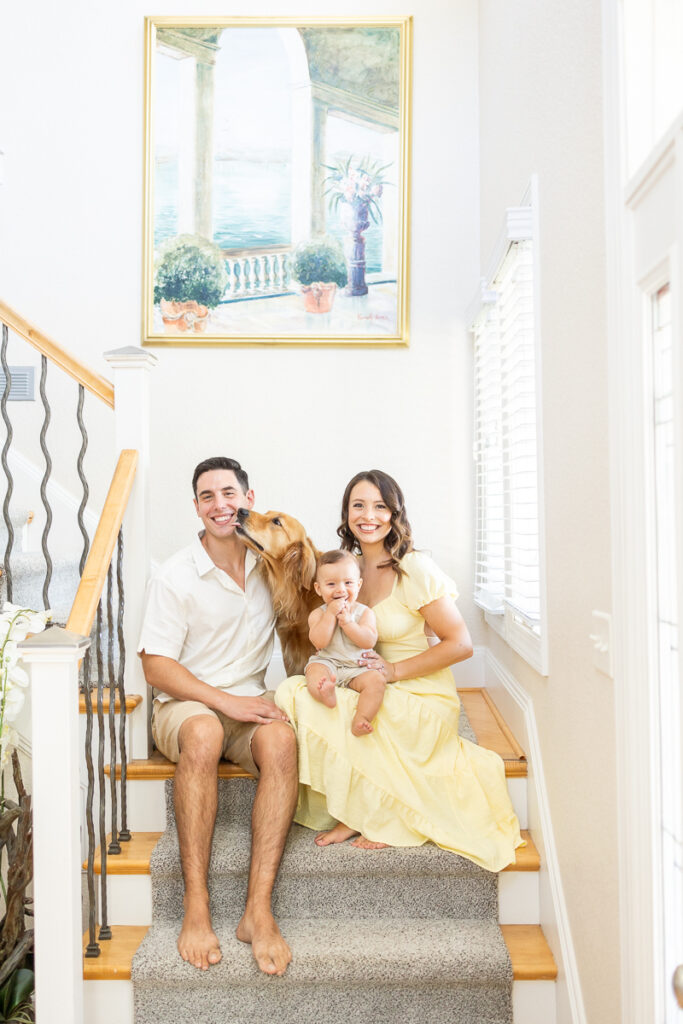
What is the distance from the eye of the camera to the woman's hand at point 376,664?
2621 mm

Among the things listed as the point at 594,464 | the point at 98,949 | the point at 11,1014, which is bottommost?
the point at 11,1014

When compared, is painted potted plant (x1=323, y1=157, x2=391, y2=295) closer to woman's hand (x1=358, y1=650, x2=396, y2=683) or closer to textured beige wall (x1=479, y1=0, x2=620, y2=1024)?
textured beige wall (x1=479, y1=0, x2=620, y2=1024)

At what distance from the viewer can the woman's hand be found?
2.62 meters

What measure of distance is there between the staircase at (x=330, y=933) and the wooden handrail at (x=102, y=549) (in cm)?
65

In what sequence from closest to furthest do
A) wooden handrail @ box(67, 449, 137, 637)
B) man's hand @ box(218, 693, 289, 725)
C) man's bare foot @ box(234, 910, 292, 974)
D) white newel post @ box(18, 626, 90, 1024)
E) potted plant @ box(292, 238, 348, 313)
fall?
white newel post @ box(18, 626, 90, 1024) < man's bare foot @ box(234, 910, 292, 974) < wooden handrail @ box(67, 449, 137, 637) < man's hand @ box(218, 693, 289, 725) < potted plant @ box(292, 238, 348, 313)

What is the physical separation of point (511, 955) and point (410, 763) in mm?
541

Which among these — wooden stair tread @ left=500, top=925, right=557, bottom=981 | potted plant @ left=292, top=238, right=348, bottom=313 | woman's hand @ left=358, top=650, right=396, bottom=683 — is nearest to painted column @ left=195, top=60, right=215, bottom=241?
potted plant @ left=292, top=238, right=348, bottom=313

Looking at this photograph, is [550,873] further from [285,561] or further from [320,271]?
[320,271]

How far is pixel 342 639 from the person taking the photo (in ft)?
8.76

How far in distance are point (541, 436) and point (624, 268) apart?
876mm

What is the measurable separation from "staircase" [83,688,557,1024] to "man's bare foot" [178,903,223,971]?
0.03 metres

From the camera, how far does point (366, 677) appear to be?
2.55 metres

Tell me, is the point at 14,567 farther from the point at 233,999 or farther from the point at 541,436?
the point at 541,436

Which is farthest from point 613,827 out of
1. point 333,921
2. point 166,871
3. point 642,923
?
point 166,871
